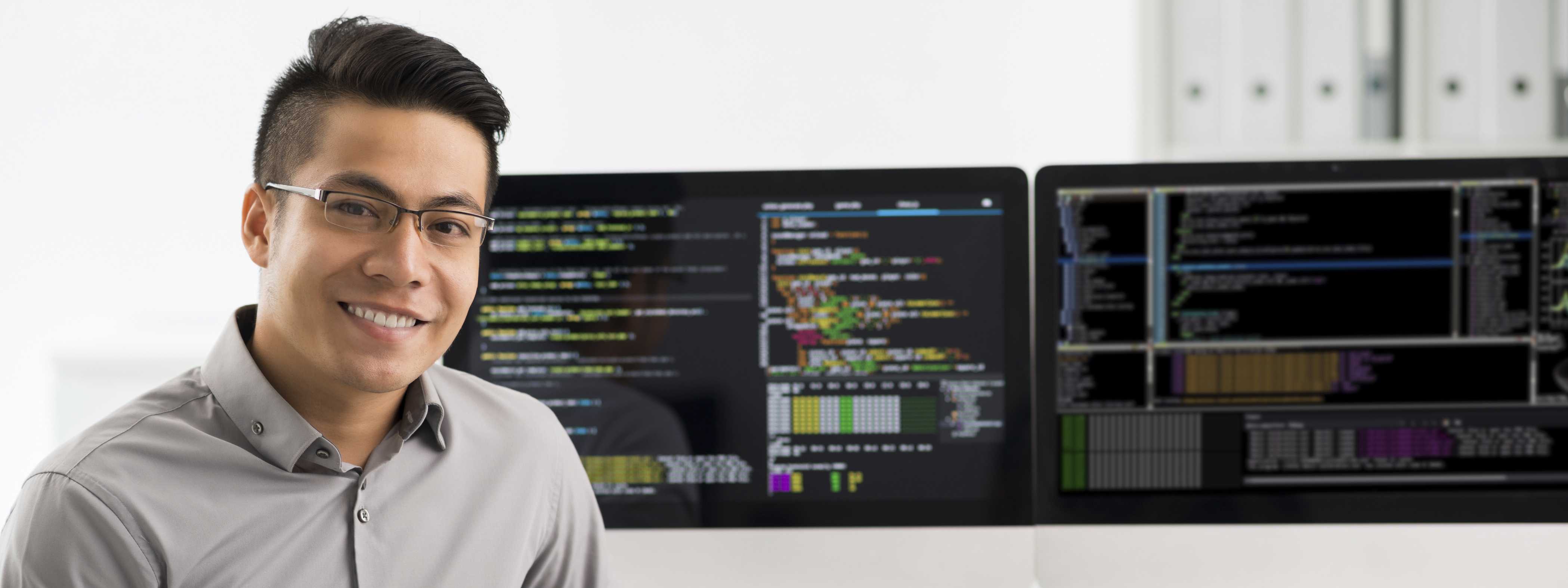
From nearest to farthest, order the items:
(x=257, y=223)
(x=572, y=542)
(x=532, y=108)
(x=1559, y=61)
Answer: (x=257, y=223) → (x=572, y=542) → (x=1559, y=61) → (x=532, y=108)

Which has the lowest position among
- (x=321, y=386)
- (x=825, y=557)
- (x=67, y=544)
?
(x=825, y=557)

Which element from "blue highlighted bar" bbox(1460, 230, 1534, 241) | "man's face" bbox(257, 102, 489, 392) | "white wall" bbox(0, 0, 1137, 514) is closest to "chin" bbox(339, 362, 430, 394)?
"man's face" bbox(257, 102, 489, 392)

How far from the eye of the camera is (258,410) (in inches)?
29.5

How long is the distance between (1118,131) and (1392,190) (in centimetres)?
84

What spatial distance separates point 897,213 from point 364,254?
533mm

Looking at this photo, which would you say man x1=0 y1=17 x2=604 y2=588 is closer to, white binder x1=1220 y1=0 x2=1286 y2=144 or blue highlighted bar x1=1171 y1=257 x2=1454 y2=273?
blue highlighted bar x1=1171 y1=257 x2=1454 y2=273

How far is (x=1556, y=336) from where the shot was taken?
0.98 meters

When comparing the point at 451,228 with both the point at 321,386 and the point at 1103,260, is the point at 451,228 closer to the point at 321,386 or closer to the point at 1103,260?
the point at 321,386

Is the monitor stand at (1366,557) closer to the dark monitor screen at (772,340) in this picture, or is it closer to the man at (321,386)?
the dark monitor screen at (772,340)

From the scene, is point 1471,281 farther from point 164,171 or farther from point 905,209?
point 164,171

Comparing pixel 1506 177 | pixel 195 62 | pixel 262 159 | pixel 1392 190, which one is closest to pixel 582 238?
pixel 262 159

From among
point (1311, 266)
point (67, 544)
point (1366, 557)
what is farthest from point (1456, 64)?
point (67, 544)

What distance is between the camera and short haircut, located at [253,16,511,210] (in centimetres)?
74

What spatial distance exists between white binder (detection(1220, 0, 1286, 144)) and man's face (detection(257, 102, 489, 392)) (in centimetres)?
138
